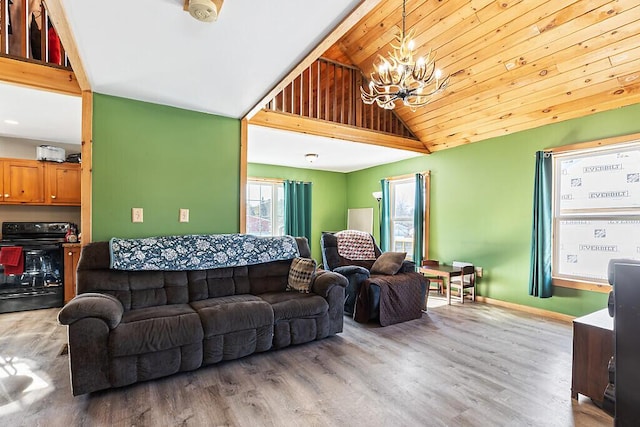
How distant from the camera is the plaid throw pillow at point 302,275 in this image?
317cm

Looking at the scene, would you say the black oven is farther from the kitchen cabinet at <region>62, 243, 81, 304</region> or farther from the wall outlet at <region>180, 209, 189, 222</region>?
the wall outlet at <region>180, 209, 189, 222</region>

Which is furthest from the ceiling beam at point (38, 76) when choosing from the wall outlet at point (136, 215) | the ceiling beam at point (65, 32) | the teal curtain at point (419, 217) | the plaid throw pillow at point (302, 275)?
the teal curtain at point (419, 217)

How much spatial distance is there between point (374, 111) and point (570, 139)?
2.59m

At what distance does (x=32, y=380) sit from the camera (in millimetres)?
2244

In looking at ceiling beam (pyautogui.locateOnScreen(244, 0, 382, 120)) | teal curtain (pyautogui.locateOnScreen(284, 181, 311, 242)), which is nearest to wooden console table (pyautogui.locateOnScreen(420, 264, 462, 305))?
teal curtain (pyautogui.locateOnScreen(284, 181, 311, 242))

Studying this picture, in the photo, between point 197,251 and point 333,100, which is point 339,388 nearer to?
point 197,251

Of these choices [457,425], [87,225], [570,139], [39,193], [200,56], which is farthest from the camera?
[39,193]

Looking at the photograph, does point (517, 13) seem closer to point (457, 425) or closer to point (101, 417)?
point (457, 425)

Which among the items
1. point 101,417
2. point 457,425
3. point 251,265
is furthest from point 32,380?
point 457,425

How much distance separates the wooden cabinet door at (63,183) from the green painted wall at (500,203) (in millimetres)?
5506

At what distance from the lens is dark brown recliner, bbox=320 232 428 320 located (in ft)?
11.8

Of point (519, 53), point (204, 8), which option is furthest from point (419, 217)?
point (204, 8)

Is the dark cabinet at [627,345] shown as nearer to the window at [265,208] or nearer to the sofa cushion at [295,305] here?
the sofa cushion at [295,305]

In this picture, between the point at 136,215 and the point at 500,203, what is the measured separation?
4604mm
